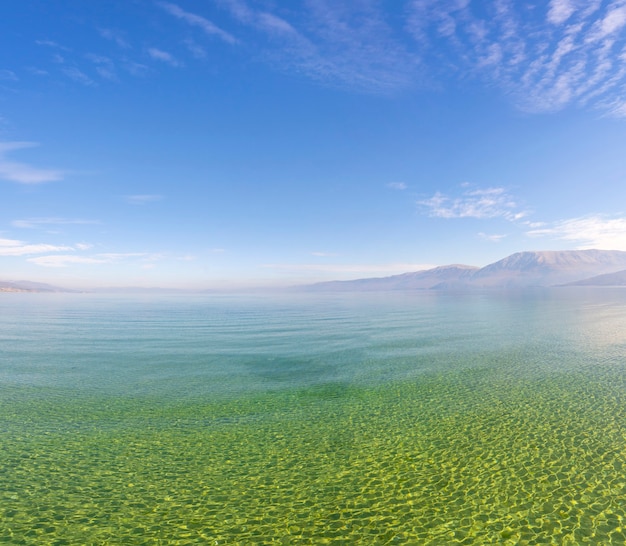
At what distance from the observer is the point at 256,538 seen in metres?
8.28

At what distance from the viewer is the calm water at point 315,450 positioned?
8.65m

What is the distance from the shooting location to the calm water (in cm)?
865

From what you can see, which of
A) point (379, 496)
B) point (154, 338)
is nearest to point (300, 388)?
point (379, 496)

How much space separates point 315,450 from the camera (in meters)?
12.7

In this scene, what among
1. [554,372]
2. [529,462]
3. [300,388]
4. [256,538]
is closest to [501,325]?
[554,372]

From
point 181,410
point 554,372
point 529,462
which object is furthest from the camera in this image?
point 554,372

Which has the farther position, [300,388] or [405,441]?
[300,388]

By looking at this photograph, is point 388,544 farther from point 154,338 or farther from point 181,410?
point 154,338

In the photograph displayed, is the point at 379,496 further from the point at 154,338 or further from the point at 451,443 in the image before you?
the point at 154,338

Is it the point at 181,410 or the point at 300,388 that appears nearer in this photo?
the point at 181,410

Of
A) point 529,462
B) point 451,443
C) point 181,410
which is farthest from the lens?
point 181,410

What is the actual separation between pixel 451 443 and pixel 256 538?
25.9ft

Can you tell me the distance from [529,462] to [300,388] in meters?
12.0

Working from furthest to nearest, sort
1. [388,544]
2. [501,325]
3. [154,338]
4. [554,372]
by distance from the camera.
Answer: [501,325], [154,338], [554,372], [388,544]
